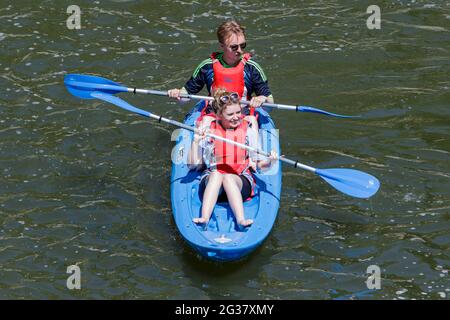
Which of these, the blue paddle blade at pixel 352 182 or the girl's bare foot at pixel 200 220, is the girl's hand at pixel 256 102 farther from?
the girl's bare foot at pixel 200 220

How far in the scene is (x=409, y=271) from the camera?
727 cm

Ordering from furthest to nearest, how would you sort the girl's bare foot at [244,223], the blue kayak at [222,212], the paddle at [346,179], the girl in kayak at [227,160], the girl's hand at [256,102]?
the girl's hand at [256,102] → the paddle at [346,179] → the girl in kayak at [227,160] → the girl's bare foot at [244,223] → the blue kayak at [222,212]

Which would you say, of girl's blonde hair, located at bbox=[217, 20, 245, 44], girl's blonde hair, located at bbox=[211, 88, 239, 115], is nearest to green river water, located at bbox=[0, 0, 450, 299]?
girl's blonde hair, located at bbox=[211, 88, 239, 115]

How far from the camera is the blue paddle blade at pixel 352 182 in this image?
7.57 meters

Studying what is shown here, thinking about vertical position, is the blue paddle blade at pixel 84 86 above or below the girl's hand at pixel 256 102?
below

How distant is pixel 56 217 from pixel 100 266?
0.82 m

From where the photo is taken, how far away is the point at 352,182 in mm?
7656

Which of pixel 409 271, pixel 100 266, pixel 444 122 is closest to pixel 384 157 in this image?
pixel 444 122

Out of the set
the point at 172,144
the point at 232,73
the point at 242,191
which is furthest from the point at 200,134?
the point at 172,144

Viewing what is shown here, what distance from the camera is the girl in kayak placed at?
7312 millimetres

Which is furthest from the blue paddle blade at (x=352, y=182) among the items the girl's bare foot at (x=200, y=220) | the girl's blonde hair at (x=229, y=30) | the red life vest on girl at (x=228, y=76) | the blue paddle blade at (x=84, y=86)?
the blue paddle blade at (x=84, y=86)

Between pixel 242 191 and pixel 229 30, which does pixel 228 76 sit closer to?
pixel 229 30

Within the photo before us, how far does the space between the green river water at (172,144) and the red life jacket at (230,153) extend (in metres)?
0.65
